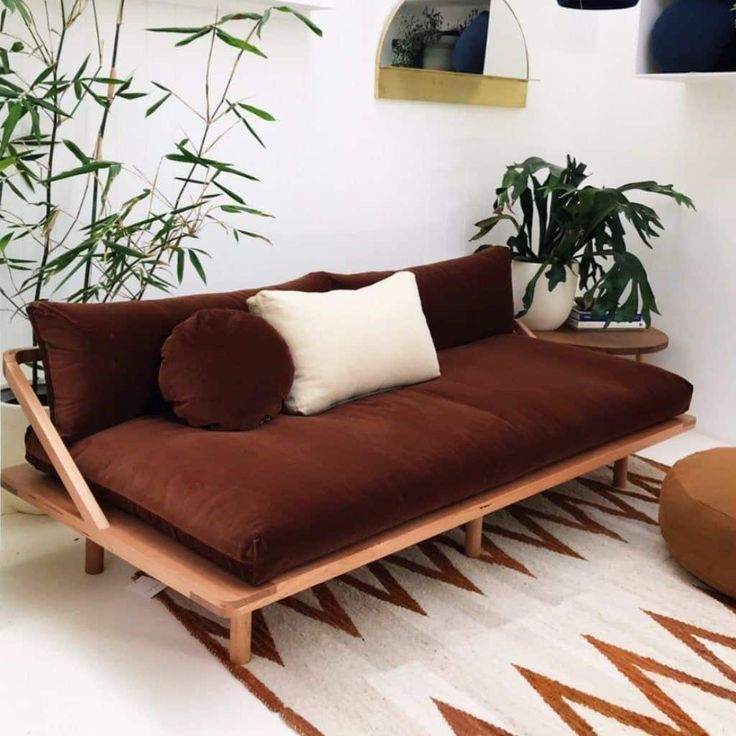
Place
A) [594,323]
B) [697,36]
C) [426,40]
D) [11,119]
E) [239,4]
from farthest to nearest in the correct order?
[594,323] < [426,40] < [697,36] < [239,4] < [11,119]

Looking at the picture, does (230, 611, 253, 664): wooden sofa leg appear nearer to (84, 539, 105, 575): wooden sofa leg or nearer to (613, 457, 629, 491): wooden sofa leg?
(84, 539, 105, 575): wooden sofa leg

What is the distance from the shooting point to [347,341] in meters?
2.80

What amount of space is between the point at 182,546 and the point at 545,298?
206 centimetres

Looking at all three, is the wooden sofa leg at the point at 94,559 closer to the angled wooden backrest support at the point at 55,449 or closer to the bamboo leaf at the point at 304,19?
the angled wooden backrest support at the point at 55,449

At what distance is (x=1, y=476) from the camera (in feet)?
8.58

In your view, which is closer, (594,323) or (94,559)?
(94,559)

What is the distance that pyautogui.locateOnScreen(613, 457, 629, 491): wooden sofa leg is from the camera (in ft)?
11.0

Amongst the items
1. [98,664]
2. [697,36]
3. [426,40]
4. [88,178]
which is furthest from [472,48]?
[98,664]

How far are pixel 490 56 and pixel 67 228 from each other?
1.92 metres

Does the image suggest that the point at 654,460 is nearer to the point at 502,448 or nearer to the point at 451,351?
the point at 451,351

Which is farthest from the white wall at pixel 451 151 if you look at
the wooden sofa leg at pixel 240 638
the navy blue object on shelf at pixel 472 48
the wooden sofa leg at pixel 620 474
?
the wooden sofa leg at pixel 240 638

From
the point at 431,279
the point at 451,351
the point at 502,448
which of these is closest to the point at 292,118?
the point at 431,279

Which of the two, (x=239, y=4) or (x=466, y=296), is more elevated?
(x=239, y=4)

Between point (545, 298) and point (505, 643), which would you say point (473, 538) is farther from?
point (545, 298)
